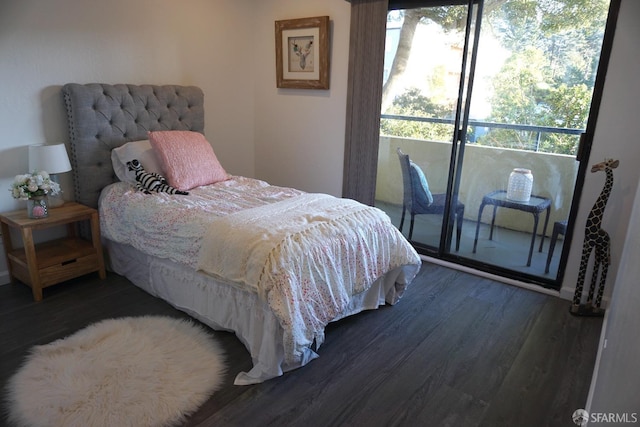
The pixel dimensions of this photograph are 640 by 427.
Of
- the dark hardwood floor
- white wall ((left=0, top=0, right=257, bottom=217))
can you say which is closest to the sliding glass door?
the dark hardwood floor

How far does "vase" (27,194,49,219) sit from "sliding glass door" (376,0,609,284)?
8.61 ft

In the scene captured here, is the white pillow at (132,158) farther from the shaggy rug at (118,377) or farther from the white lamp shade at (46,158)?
the shaggy rug at (118,377)

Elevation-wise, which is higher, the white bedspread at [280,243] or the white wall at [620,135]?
the white wall at [620,135]

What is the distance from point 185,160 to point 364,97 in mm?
1584

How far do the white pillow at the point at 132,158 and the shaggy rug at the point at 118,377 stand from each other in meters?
1.15

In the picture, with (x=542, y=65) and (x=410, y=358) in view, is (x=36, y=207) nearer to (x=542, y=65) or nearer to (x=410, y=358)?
(x=410, y=358)

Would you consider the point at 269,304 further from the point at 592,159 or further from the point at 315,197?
the point at 592,159

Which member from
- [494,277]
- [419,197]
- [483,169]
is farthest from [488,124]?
[494,277]

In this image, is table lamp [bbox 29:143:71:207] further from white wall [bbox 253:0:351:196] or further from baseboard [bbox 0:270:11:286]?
white wall [bbox 253:0:351:196]

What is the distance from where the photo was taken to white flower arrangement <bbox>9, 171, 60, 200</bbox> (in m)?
2.56

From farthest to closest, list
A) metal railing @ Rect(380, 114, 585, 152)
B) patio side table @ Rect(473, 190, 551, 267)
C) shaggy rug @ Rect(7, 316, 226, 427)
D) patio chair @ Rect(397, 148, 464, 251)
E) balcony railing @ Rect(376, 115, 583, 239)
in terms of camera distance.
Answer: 1. patio chair @ Rect(397, 148, 464, 251)
2. patio side table @ Rect(473, 190, 551, 267)
3. balcony railing @ Rect(376, 115, 583, 239)
4. metal railing @ Rect(380, 114, 585, 152)
5. shaggy rug @ Rect(7, 316, 226, 427)

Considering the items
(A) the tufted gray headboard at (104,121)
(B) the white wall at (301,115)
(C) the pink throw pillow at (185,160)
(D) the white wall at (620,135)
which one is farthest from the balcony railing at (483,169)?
(A) the tufted gray headboard at (104,121)

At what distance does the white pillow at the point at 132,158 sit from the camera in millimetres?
3053

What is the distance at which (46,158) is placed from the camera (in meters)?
2.71
